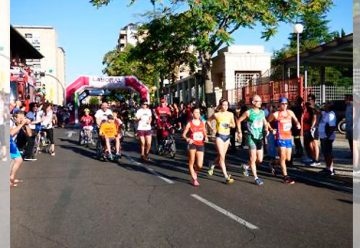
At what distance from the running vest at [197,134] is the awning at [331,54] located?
34.4 feet

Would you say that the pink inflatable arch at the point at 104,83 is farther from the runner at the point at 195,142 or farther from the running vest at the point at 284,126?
the running vest at the point at 284,126

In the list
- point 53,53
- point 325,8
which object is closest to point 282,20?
point 325,8

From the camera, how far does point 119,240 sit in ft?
20.1

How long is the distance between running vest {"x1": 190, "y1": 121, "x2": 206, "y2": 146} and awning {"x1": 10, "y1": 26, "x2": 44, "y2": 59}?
35749mm

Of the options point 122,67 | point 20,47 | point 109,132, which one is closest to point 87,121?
point 109,132

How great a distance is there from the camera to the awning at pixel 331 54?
64.4ft

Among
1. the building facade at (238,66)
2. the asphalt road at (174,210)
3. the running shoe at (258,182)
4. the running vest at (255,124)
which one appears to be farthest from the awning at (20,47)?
the running shoe at (258,182)

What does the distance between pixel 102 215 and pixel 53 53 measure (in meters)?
120

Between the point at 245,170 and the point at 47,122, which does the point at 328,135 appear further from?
the point at 47,122

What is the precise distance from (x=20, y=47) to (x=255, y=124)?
44722 mm

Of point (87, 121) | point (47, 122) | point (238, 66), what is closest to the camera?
point (47, 122)

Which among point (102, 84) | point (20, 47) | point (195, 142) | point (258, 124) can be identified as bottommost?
point (195, 142)

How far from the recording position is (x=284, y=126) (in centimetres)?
1048

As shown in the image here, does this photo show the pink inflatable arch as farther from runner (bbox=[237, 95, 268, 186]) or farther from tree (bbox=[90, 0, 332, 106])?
runner (bbox=[237, 95, 268, 186])
